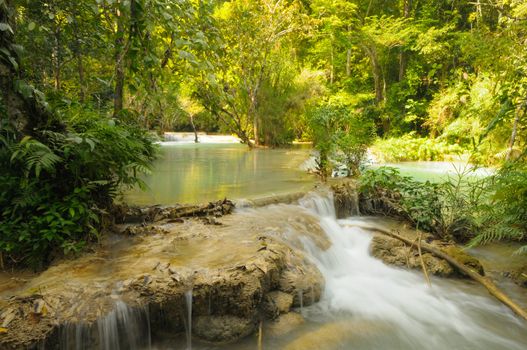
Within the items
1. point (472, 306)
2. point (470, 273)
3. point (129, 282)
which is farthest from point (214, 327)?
point (470, 273)

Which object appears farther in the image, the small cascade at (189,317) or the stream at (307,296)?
the small cascade at (189,317)

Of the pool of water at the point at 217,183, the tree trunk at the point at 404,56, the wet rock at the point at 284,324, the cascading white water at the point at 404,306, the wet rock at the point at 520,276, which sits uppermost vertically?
the tree trunk at the point at 404,56

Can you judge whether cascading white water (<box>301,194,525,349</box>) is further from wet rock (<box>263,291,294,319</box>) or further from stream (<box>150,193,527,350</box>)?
wet rock (<box>263,291,294,319</box>)

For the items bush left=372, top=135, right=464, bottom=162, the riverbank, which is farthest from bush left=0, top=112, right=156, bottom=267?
bush left=372, top=135, right=464, bottom=162

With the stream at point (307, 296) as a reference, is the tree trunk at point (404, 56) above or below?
above

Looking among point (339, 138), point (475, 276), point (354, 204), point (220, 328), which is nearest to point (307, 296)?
point (220, 328)

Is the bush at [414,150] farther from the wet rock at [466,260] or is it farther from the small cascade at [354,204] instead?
the wet rock at [466,260]

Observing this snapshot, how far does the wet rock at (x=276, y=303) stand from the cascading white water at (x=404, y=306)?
30 centimetres

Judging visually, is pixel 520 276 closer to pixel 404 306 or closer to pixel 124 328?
pixel 404 306

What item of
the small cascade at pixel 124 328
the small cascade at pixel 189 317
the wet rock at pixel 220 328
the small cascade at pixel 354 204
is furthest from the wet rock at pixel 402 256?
the small cascade at pixel 124 328

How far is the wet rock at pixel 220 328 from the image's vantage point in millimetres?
3234

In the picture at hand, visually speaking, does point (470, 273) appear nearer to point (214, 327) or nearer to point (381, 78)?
point (214, 327)

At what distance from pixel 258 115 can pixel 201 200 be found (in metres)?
14.7

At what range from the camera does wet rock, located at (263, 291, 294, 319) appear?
3574mm
